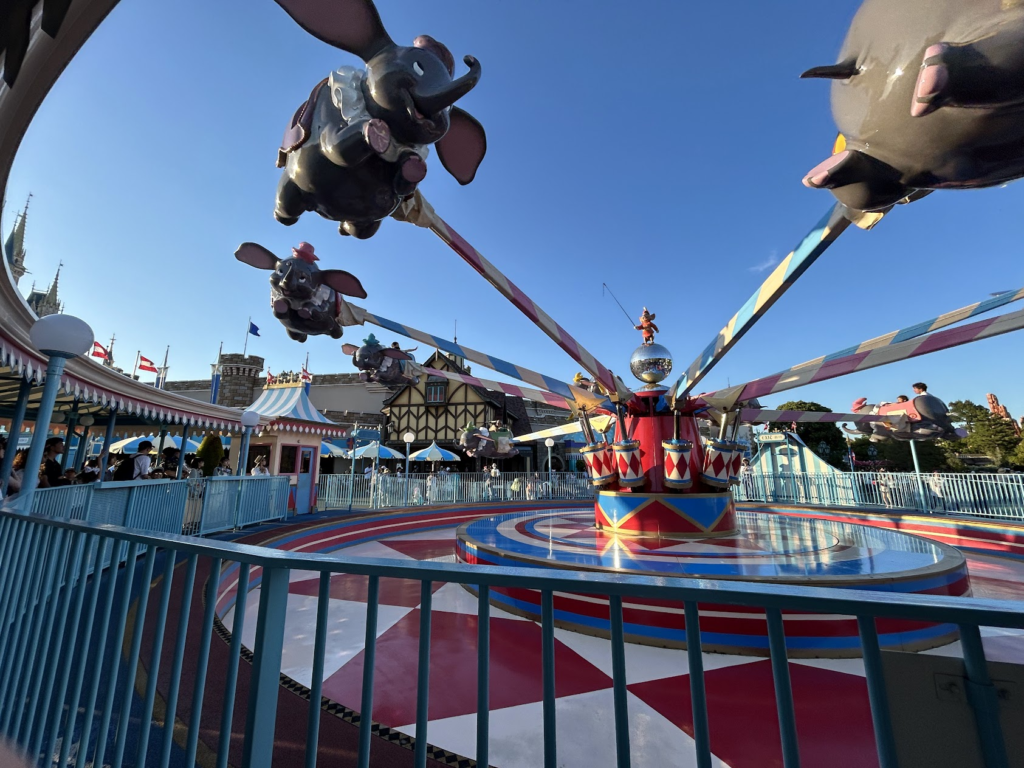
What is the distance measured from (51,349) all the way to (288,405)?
38.3 ft

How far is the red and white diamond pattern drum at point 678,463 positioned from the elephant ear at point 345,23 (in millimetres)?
5245

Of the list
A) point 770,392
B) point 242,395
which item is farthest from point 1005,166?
point 242,395

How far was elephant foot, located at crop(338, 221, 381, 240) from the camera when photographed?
7.52 feet

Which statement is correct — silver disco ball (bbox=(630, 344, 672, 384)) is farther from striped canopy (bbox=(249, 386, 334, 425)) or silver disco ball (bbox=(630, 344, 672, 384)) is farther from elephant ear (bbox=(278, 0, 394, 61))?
striped canopy (bbox=(249, 386, 334, 425))

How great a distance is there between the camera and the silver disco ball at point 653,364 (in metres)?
6.85

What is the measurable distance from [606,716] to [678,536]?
3.57 meters

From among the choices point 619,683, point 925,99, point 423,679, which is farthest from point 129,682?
point 925,99

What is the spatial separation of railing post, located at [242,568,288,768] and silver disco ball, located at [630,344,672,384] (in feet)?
20.4

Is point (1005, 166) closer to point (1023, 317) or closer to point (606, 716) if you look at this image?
point (606, 716)

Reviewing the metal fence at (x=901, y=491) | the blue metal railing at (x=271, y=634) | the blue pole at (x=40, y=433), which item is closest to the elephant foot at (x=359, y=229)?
the blue metal railing at (x=271, y=634)

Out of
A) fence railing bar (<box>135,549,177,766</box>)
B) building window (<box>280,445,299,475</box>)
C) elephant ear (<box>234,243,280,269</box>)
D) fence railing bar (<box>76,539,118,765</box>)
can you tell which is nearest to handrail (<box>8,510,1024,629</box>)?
fence railing bar (<box>135,549,177,766</box>)

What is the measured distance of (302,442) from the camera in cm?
1498

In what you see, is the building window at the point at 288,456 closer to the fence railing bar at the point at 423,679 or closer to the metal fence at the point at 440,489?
the metal fence at the point at 440,489

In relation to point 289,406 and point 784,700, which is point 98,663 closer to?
point 784,700
